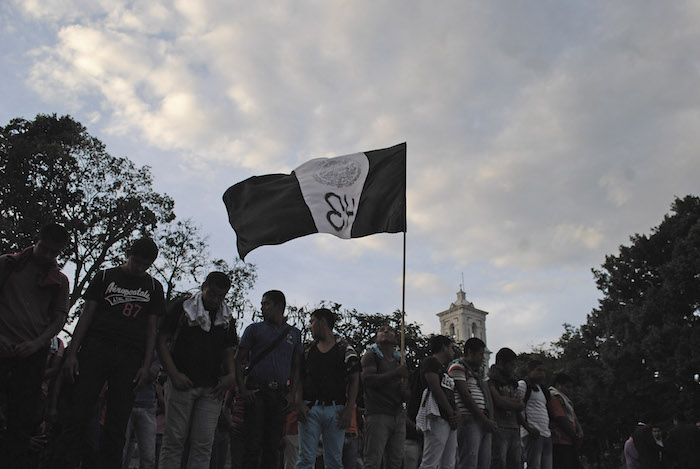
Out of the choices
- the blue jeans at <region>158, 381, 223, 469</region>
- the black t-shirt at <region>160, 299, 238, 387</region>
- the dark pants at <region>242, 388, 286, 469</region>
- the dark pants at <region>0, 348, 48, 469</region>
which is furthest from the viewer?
the dark pants at <region>242, 388, 286, 469</region>

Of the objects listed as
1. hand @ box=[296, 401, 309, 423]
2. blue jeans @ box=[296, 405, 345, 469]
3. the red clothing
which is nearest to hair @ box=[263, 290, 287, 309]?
hand @ box=[296, 401, 309, 423]

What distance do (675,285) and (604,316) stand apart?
5.51 metres

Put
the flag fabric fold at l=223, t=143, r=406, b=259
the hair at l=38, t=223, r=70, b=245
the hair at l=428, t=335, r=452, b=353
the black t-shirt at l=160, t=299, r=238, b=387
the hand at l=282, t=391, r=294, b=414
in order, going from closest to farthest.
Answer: the hair at l=38, t=223, r=70, b=245 → the black t-shirt at l=160, t=299, r=238, b=387 → the hand at l=282, t=391, r=294, b=414 → the hair at l=428, t=335, r=452, b=353 → the flag fabric fold at l=223, t=143, r=406, b=259

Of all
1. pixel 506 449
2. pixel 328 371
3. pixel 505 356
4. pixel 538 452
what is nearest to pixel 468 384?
pixel 505 356

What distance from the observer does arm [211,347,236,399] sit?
5.01 meters

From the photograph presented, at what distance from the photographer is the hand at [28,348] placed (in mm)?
4181

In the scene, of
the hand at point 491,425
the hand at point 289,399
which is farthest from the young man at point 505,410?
the hand at point 289,399

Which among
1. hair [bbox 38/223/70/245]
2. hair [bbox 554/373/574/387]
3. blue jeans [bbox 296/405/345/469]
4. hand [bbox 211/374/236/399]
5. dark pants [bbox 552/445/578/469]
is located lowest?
dark pants [bbox 552/445/578/469]

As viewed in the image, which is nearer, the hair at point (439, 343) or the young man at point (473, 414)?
the young man at point (473, 414)

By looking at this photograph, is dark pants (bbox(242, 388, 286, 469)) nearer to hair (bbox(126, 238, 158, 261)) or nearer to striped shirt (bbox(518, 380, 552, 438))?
hair (bbox(126, 238, 158, 261))

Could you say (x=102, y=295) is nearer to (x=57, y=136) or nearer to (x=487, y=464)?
(x=487, y=464)

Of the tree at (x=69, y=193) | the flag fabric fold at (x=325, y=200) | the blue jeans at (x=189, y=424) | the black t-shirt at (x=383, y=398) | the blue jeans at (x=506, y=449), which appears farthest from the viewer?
the tree at (x=69, y=193)

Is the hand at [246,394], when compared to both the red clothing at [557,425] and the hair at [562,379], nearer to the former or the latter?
the red clothing at [557,425]

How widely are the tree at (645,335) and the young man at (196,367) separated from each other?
2729cm
